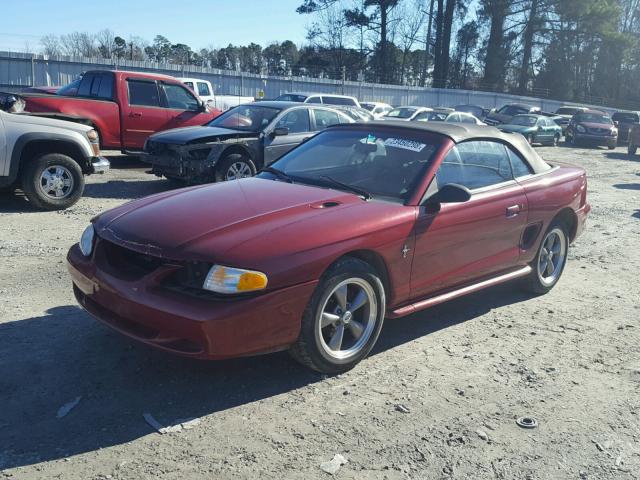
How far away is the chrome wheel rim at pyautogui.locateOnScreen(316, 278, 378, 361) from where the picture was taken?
384 cm

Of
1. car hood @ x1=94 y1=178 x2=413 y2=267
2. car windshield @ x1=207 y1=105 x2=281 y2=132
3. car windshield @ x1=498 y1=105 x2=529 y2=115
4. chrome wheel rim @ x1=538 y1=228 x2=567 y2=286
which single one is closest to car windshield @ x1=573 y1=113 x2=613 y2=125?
car windshield @ x1=498 y1=105 x2=529 y2=115

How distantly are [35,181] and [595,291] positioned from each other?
6797 millimetres

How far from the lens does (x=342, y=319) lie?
3.93m

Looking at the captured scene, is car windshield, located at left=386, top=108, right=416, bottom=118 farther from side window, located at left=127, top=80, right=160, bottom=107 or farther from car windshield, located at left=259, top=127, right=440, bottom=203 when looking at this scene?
car windshield, located at left=259, top=127, right=440, bottom=203

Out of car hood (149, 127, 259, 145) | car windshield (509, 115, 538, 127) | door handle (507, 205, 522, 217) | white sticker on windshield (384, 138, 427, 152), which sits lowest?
car windshield (509, 115, 538, 127)

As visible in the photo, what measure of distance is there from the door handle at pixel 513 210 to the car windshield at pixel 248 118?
605 centimetres

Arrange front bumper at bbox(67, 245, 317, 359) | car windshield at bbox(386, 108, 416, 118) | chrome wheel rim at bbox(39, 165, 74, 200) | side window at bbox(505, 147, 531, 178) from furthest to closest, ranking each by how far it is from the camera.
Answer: car windshield at bbox(386, 108, 416, 118) → chrome wheel rim at bbox(39, 165, 74, 200) → side window at bbox(505, 147, 531, 178) → front bumper at bbox(67, 245, 317, 359)

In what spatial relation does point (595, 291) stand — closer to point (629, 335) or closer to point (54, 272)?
point (629, 335)

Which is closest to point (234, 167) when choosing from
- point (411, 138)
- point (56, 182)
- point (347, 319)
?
point (56, 182)

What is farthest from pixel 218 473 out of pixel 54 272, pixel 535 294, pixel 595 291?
pixel 595 291

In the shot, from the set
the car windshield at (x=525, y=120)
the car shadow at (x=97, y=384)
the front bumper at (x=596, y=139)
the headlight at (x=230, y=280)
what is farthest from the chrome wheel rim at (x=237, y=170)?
the front bumper at (x=596, y=139)

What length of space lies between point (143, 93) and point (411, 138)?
8972 millimetres

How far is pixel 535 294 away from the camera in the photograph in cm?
590

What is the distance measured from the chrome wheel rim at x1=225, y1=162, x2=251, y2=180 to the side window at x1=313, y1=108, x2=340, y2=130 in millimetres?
1699
